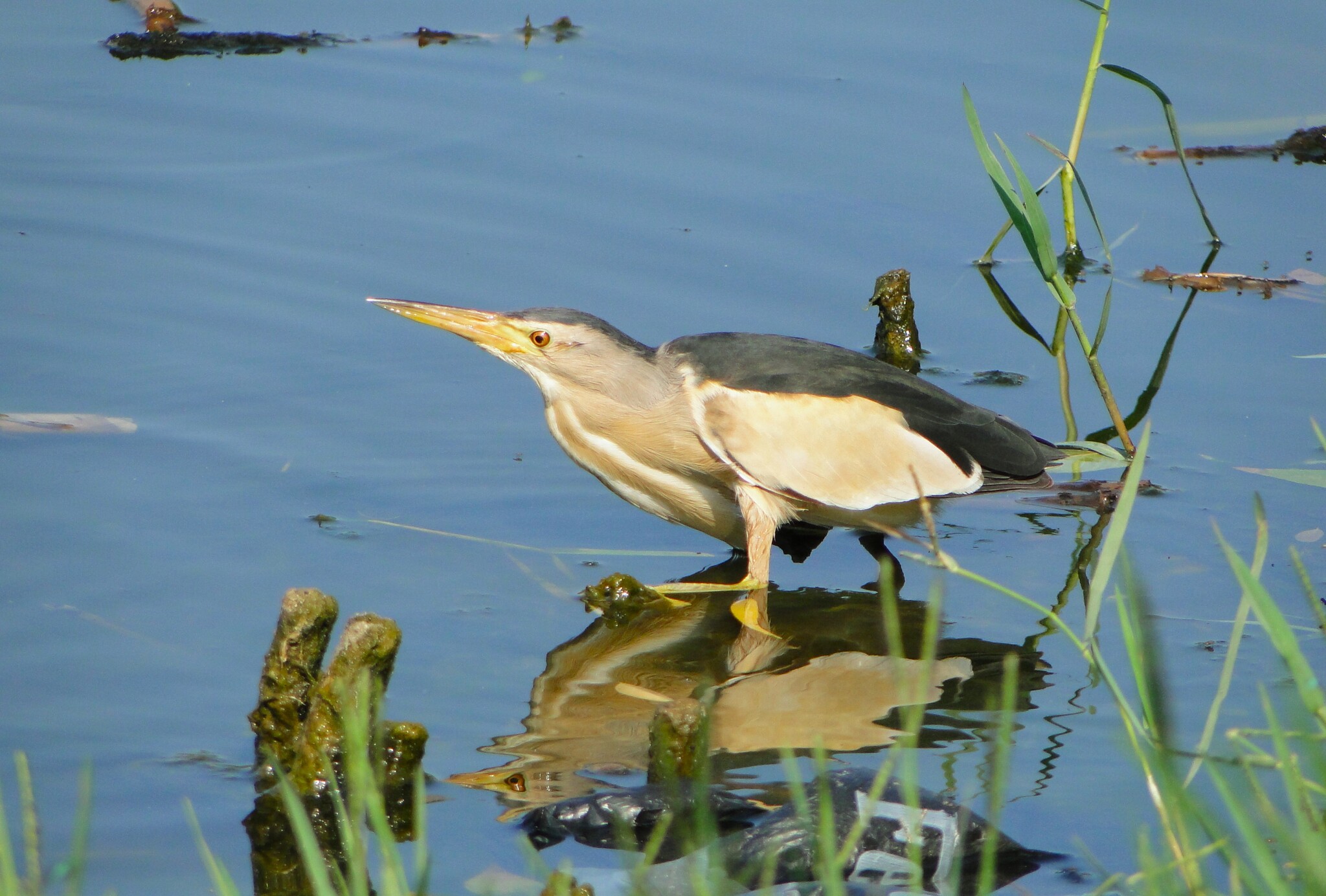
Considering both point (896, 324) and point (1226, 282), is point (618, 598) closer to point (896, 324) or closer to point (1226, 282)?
point (896, 324)

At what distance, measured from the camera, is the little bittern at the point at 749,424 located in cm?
507

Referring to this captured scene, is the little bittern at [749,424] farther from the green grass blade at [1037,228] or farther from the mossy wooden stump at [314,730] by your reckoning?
the mossy wooden stump at [314,730]

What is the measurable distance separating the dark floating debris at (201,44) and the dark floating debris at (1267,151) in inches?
191

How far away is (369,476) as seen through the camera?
18.9 feet

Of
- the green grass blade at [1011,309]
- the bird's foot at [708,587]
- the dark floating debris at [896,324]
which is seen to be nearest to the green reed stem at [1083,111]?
the green grass blade at [1011,309]

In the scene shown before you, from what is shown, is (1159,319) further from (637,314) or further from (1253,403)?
(637,314)

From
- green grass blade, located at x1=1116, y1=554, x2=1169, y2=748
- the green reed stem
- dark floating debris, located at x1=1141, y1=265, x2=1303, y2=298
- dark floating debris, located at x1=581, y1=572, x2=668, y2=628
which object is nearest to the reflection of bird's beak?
dark floating debris, located at x1=581, y1=572, x2=668, y2=628

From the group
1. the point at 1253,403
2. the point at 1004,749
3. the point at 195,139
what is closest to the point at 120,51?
the point at 195,139

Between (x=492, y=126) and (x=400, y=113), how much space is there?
532mm

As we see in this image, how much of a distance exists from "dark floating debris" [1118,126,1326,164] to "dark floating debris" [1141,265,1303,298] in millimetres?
1395

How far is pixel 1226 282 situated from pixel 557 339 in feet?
12.1

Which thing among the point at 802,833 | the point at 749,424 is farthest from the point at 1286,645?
the point at 749,424

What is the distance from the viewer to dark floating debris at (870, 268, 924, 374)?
6480 mm

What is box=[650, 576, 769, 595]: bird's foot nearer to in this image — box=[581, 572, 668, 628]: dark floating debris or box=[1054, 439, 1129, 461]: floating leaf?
box=[581, 572, 668, 628]: dark floating debris
